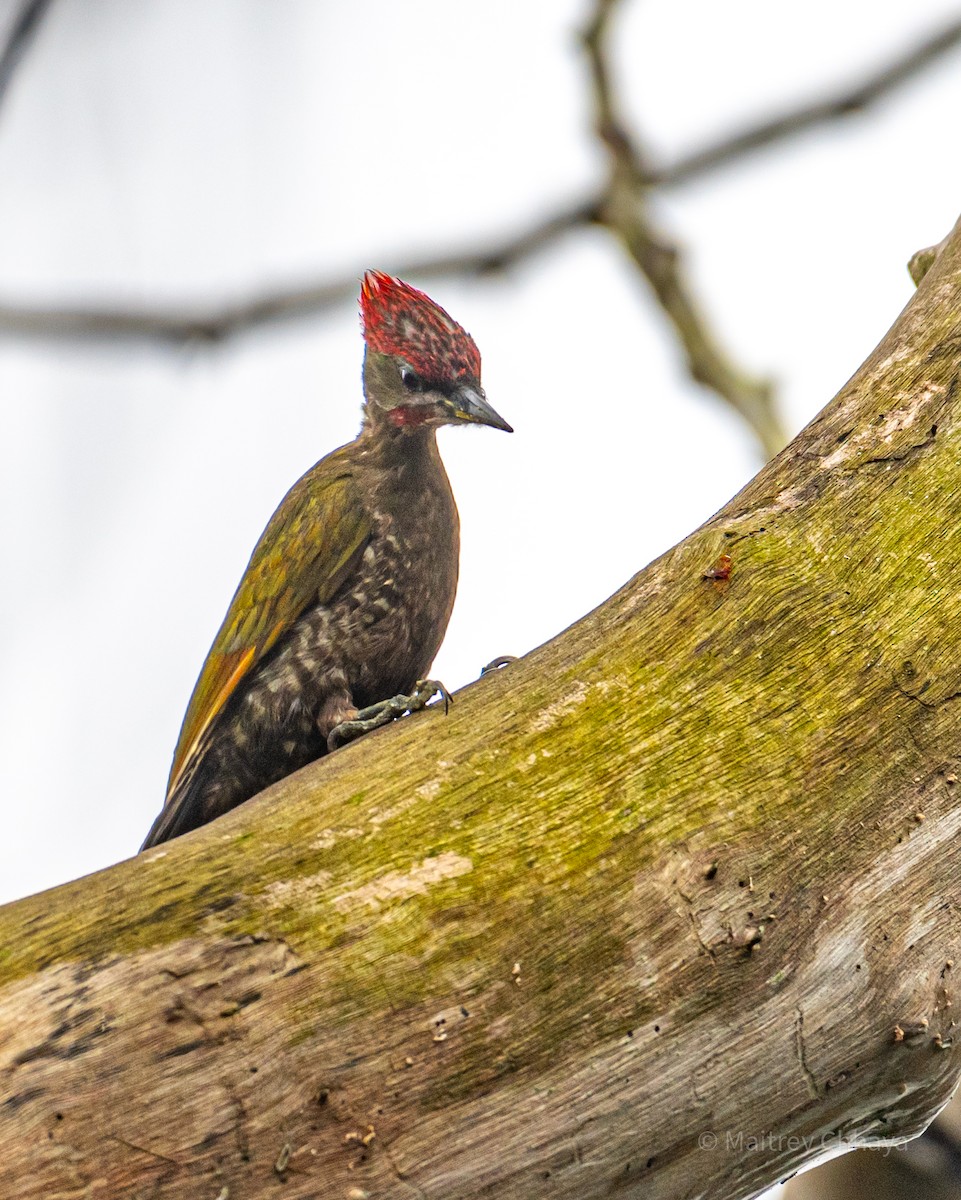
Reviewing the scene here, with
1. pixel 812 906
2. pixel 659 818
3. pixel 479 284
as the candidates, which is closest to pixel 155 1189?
pixel 659 818

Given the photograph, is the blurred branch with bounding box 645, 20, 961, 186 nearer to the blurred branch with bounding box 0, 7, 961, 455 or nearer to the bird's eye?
the blurred branch with bounding box 0, 7, 961, 455

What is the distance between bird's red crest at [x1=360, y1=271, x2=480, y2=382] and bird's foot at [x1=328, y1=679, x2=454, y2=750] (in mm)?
1006

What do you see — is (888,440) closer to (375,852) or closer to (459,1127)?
(375,852)

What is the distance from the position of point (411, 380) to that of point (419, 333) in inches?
5.2

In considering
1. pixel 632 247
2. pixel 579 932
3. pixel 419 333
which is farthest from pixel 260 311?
pixel 579 932

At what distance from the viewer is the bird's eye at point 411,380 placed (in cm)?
354

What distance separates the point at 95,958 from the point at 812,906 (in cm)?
110

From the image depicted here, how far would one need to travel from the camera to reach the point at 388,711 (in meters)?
2.78

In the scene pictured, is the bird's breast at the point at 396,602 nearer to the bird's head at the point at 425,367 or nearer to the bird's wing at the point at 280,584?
the bird's wing at the point at 280,584

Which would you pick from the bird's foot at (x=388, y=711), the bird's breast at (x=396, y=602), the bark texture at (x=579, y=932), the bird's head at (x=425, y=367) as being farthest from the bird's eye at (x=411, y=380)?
the bark texture at (x=579, y=932)

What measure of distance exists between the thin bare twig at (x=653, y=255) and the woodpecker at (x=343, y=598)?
3.06ft

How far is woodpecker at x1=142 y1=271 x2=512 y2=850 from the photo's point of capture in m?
3.21

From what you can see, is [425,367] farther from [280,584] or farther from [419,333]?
[280,584]

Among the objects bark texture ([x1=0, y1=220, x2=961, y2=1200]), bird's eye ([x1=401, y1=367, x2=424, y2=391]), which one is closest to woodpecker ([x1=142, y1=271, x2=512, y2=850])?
bird's eye ([x1=401, y1=367, x2=424, y2=391])
